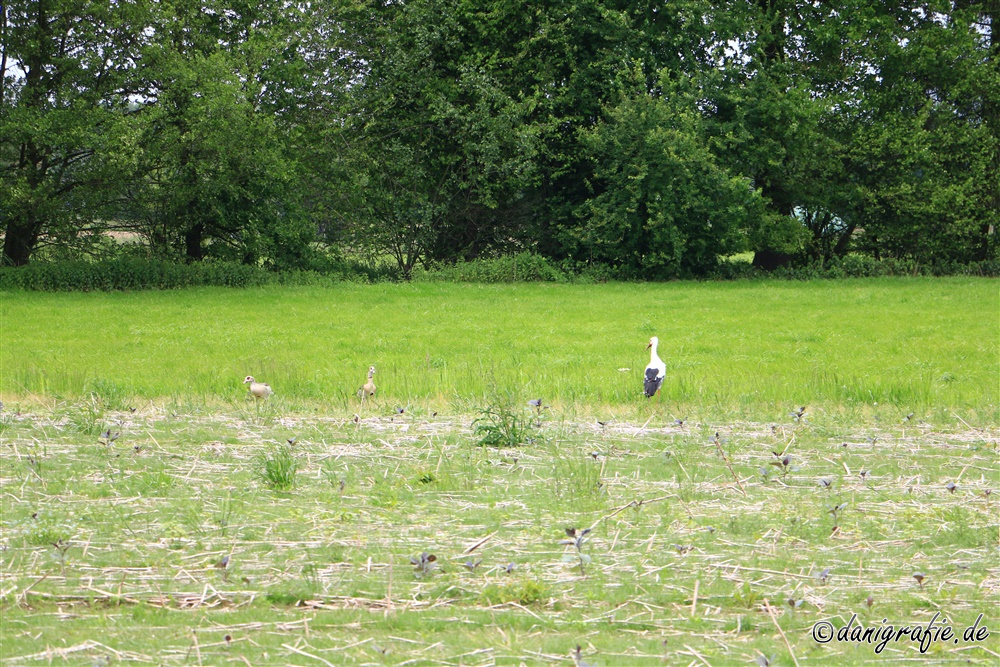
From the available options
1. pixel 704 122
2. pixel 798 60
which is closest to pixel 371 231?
pixel 704 122

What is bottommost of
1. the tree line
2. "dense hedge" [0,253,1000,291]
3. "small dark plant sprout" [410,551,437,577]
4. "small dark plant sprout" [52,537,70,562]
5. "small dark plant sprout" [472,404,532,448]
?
"small dark plant sprout" [52,537,70,562]

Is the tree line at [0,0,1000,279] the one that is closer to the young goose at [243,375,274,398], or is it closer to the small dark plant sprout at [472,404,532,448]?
the young goose at [243,375,274,398]

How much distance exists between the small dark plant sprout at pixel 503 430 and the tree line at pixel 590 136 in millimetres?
22542

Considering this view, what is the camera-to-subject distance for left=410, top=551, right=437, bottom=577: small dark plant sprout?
6152 millimetres

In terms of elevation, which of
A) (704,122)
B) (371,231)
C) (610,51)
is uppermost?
(610,51)

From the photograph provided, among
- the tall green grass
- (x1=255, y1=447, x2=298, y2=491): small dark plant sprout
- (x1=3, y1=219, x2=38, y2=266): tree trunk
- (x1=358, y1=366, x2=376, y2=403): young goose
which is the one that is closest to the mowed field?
(x1=255, y1=447, x2=298, y2=491): small dark plant sprout

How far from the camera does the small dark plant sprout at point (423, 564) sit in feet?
20.2

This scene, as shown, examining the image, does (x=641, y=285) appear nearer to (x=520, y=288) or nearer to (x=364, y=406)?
(x=520, y=288)

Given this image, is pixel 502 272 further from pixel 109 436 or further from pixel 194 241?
pixel 109 436

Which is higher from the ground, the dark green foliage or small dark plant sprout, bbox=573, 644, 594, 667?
the dark green foliage

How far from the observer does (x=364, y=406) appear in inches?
485

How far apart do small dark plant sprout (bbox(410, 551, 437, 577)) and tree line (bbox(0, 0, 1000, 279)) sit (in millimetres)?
26249

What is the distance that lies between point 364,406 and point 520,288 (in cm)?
1943

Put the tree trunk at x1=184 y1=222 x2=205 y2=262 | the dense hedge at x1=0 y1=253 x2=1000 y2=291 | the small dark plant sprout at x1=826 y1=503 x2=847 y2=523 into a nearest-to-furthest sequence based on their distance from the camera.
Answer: the small dark plant sprout at x1=826 y1=503 x2=847 y2=523 < the dense hedge at x1=0 y1=253 x2=1000 y2=291 < the tree trunk at x1=184 y1=222 x2=205 y2=262
